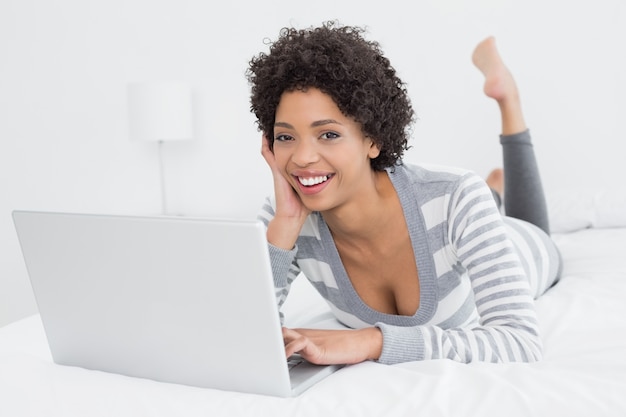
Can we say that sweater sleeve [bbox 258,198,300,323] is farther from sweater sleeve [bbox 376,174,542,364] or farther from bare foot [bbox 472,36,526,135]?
bare foot [bbox 472,36,526,135]

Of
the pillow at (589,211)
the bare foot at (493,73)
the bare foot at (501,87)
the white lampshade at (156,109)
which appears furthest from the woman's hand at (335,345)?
the white lampshade at (156,109)

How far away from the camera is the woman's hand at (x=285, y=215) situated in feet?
4.68

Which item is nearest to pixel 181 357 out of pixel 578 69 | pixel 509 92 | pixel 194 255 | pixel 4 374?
pixel 194 255

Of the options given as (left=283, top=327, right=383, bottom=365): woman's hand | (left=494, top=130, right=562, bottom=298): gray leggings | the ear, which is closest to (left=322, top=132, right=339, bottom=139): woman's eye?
the ear

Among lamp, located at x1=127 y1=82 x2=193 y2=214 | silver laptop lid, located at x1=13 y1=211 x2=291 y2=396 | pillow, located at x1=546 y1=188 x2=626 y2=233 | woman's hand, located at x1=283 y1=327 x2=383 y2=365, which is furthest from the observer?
lamp, located at x1=127 y1=82 x2=193 y2=214

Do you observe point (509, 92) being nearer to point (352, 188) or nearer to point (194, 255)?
point (352, 188)

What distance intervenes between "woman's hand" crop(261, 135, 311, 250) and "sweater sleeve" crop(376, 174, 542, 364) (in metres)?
0.28

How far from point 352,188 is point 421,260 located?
0.62 ft

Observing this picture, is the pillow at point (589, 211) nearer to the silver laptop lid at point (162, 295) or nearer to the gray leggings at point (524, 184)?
the gray leggings at point (524, 184)

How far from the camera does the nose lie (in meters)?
1.29

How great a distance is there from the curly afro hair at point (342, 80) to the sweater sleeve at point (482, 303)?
173 millimetres

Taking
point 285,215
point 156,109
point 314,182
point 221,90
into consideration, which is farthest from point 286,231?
point 221,90

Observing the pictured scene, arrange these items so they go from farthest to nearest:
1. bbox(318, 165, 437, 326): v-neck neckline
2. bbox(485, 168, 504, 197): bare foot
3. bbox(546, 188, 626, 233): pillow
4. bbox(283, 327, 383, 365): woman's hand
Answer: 1. bbox(485, 168, 504, 197): bare foot
2. bbox(546, 188, 626, 233): pillow
3. bbox(318, 165, 437, 326): v-neck neckline
4. bbox(283, 327, 383, 365): woman's hand

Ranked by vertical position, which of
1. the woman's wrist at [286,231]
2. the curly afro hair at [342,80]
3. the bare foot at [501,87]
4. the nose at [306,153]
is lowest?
the woman's wrist at [286,231]
